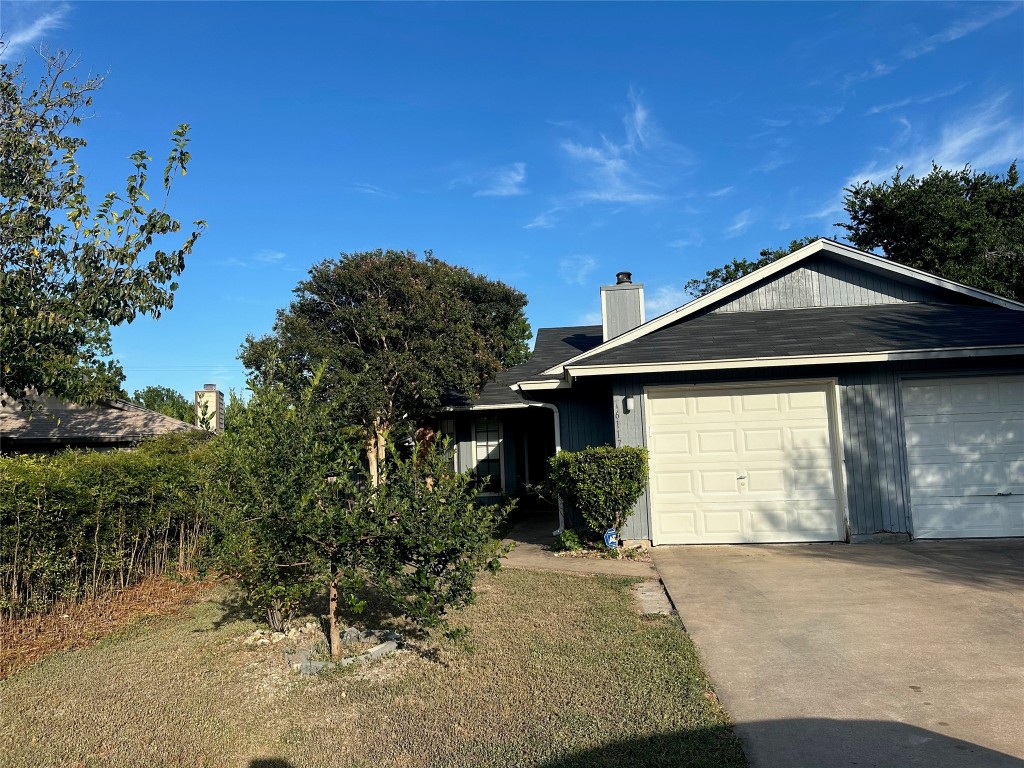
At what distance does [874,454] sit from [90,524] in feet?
30.1

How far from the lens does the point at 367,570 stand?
15.3 feet

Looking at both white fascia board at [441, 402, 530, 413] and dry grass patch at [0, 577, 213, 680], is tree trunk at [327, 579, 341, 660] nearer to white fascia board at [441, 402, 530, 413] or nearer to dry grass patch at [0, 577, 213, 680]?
dry grass patch at [0, 577, 213, 680]

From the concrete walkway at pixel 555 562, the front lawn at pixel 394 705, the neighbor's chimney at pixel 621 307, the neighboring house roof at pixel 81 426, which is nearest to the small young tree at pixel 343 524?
the front lawn at pixel 394 705

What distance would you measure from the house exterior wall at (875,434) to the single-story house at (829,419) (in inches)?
0.6

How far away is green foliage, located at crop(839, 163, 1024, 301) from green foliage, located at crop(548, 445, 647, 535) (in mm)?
16988

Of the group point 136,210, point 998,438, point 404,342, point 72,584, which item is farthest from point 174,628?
point 404,342

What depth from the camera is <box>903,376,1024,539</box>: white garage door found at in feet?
27.9

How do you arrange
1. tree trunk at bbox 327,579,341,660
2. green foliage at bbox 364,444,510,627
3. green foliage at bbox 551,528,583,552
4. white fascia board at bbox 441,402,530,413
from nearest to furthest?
1. green foliage at bbox 364,444,510,627
2. tree trunk at bbox 327,579,341,660
3. green foliage at bbox 551,528,583,552
4. white fascia board at bbox 441,402,530,413

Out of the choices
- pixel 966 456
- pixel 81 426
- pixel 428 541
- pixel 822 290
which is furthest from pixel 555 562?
pixel 81 426

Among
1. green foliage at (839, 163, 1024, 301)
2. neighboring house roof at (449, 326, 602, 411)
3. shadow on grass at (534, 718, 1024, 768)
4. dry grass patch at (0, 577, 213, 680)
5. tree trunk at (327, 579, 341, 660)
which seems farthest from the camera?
green foliage at (839, 163, 1024, 301)

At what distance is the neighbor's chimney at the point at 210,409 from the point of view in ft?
19.8

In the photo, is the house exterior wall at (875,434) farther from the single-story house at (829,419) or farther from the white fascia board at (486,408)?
the white fascia board at (486,408)

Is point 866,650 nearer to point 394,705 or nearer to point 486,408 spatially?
point 394,705

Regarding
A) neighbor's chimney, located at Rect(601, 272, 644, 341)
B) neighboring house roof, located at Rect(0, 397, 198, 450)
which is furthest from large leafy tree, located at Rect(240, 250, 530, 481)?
neighbor's chimney, located at Rect(601, 272, 644, 341)
